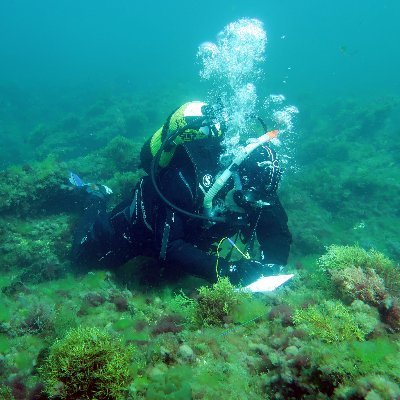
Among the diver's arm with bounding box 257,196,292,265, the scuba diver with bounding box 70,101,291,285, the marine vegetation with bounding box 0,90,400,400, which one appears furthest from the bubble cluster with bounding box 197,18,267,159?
the marine vegetation with bounding box 0,90,400,400

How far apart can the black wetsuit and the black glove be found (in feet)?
0.29

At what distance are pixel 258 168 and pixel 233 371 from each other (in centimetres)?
266

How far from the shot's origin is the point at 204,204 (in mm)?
4242

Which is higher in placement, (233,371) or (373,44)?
(373,44)

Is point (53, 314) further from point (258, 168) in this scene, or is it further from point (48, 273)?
point (258, 168)

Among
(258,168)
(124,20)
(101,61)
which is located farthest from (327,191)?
(124,20)

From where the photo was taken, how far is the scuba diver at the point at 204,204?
14.0 feet

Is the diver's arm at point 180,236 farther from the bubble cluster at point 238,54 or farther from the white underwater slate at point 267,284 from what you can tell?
the bubble cluster at point 238,54

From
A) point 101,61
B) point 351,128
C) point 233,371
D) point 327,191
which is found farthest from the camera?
point 101,61

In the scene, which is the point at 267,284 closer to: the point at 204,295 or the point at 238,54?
the point at 204,295

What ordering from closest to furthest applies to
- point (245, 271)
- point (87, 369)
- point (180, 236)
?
point (87, 369) < point (245, 271) < point (180, 236)

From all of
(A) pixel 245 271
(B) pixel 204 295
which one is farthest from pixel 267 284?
(B) pixel 204 295

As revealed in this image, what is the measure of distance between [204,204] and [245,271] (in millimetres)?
1072

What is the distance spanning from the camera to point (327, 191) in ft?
39.6
